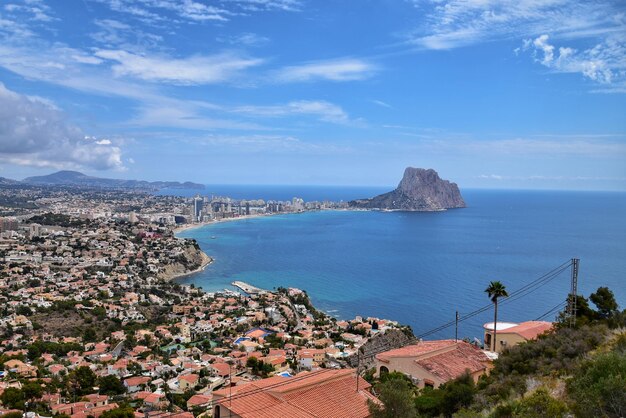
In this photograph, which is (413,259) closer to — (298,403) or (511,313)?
(511,313)

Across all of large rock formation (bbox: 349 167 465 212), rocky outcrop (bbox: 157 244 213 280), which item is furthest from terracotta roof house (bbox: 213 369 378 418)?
large rock formation (bbox: 349 167 465 212)

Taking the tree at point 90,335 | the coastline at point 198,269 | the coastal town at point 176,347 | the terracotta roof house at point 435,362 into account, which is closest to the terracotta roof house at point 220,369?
the coastal town at point 176,347

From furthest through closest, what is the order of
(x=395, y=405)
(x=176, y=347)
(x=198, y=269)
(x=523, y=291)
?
(x=198, y=269) < (x=523, y=291) < (x=176, y=347) < (x=395, y=405)

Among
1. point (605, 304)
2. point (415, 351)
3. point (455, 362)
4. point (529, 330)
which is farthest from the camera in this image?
point (529, 330)

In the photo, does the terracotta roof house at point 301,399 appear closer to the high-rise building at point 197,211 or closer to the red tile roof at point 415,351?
the red tile roof at point 415,351

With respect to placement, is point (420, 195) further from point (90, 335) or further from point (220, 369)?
point (220, 369)

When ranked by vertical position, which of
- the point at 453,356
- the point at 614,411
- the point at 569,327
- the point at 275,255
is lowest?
the point at 275,255

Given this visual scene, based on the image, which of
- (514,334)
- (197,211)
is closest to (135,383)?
(514,334)

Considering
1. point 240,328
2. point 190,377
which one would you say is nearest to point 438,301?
point 240,328
